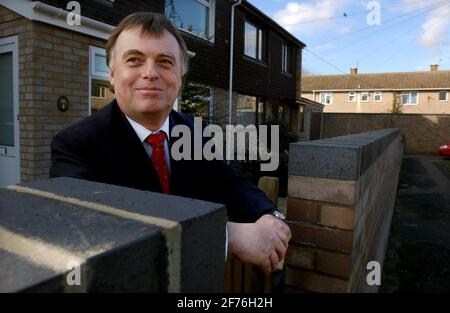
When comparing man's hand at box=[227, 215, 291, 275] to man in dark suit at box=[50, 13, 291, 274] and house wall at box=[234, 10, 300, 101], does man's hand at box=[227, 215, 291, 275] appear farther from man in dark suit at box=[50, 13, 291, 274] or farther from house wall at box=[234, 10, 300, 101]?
house wall at box=[234, 10, 300, 101]

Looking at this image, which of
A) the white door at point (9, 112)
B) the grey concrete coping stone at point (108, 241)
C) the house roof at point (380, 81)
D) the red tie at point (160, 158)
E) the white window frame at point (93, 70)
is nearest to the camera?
the grey concrete coping stone at point (108, 241)

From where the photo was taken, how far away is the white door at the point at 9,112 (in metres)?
5.05

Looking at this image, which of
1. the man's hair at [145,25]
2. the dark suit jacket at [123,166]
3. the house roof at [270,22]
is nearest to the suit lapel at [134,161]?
the dark suit jacket at [123,166]

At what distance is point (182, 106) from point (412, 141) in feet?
67.1

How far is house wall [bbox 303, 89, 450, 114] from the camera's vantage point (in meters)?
34.5

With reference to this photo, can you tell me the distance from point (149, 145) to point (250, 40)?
12968 millimetres

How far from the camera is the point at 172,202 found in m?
0.79

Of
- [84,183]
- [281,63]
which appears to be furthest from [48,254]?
[281,63]

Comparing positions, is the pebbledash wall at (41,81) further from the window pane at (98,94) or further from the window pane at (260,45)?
the window pane at (260,45)

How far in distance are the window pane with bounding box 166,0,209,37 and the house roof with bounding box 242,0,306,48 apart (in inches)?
83.5

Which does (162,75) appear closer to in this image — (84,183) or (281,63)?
(84,183)

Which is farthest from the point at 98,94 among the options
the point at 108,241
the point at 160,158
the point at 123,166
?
the point at 108,241

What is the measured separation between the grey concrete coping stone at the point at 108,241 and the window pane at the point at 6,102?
16.5 ft

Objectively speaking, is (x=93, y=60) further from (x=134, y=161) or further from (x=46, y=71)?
(x=134, y=161)
